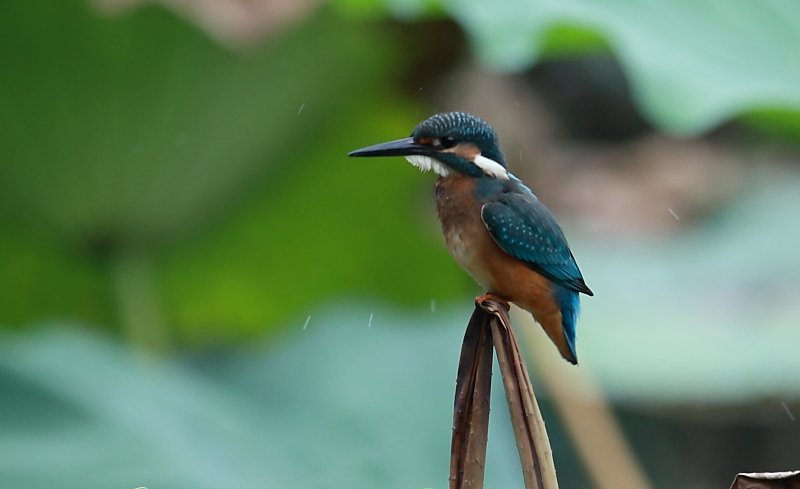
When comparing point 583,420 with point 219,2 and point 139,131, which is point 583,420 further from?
point 219,2

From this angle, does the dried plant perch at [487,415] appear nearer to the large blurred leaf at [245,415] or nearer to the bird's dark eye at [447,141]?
the bird's dark eye at [447,141]

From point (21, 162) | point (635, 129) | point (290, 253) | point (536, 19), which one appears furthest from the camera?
point (635, 129)

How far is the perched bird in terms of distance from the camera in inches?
62.5

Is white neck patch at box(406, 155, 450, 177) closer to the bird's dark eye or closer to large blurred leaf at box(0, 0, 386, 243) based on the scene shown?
the bird's dark eye

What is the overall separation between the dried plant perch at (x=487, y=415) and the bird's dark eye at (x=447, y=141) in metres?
0.44

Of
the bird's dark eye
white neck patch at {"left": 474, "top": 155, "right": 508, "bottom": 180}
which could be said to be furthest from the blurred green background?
the bird's dark eye

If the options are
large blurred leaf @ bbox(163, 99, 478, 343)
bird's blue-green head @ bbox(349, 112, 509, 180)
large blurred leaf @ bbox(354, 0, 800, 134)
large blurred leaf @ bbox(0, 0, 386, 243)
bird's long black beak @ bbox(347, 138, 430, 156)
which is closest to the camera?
bird's long black beak @ bbox(347, 138, 430, 156)

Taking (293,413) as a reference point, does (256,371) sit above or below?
above

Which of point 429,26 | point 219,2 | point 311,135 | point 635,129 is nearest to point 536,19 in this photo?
point 311,135

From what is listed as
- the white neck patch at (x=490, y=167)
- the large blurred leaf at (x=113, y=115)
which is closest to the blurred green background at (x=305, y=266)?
the large blurred leaf at (x=113, y=115)

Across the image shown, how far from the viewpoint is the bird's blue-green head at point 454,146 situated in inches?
61.4

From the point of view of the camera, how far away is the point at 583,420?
341 centimetres

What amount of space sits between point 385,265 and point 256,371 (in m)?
A: 0.92

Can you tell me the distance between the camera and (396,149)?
149 cm
